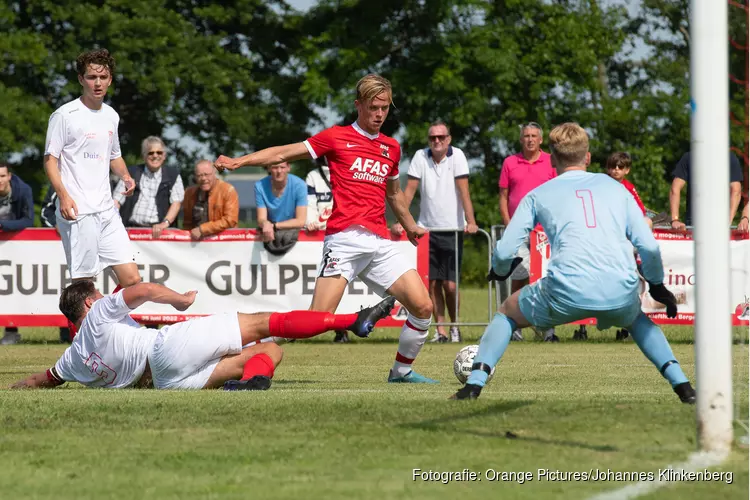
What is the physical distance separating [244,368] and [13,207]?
24.1ft

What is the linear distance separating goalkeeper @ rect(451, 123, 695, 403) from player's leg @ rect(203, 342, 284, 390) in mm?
2428

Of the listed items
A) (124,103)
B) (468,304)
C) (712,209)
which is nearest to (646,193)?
(124,103)

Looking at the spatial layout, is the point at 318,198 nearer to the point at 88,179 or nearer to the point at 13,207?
the point at 13,207

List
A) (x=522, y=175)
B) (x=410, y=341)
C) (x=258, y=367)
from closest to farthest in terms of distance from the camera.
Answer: (x=258, y=367) < (x=410, y=341) < (x=522, y=175)

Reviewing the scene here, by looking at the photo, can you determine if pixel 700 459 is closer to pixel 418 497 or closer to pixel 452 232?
pixel 418 497

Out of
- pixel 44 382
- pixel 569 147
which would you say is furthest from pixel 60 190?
pixel 569 147

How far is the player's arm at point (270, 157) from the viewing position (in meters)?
9.16

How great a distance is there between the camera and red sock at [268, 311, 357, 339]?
9.55 m

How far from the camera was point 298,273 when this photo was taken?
1590 cm

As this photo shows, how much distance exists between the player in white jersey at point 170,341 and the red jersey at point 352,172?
72 cm

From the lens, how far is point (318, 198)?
56.1 ft

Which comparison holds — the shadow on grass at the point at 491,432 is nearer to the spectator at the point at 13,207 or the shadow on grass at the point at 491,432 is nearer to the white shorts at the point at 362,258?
the white shorts at the point at 362,258

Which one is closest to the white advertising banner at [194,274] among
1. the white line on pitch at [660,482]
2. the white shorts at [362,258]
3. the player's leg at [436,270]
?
the player's leg at [436,270]

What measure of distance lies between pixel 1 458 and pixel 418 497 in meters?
2.25
